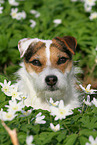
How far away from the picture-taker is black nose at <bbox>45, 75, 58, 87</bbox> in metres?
3.77

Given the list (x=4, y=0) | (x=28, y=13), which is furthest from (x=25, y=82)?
(x=4, y=0)

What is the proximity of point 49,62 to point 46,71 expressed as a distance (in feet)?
0.79

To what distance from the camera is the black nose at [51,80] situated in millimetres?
3773

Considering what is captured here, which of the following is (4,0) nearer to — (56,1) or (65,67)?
(56,1)

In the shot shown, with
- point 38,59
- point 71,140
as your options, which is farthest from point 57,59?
point 71,140

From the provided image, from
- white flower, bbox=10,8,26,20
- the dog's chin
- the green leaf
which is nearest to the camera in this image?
the green leaf

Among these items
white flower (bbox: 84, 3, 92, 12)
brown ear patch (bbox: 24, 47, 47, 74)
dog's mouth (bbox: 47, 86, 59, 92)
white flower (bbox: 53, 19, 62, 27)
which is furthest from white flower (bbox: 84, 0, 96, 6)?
dog's mouth (bbox: 47, 86, 59, 92)

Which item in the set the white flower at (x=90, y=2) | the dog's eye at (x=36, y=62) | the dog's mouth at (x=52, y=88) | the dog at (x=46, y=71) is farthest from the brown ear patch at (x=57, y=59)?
the white flower at (x=90, y=2)

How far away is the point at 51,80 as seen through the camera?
3812 millimetres

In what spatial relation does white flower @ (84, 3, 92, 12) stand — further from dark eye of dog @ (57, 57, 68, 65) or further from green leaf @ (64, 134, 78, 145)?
green leaf @ (64, 134, 78, 145)

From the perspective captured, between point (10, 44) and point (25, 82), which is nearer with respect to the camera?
point (25, 82)

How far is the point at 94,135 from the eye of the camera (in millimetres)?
2691

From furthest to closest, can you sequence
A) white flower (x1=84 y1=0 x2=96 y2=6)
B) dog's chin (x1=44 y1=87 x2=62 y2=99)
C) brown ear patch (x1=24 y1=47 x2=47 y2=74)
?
white flower (x1=84 y1=0 x2=96 y2=6) < brown ear patch (x1=24 y1=47 x2=47 y2=74) < dog's chin (x1=44 y1=87 x2=62 y2=99)

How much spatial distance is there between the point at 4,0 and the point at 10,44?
241cm
